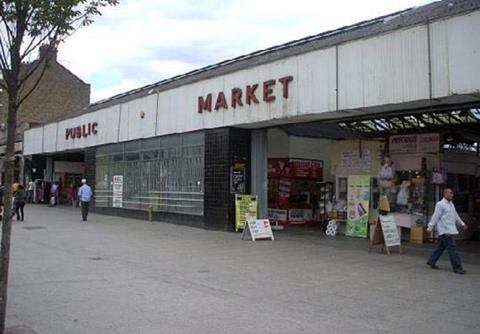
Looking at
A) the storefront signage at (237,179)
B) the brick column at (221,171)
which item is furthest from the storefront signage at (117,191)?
the storefront signage at (237,179)

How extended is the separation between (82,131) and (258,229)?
16169mm

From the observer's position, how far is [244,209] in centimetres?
1817

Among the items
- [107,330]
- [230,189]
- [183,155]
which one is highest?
[183,155]

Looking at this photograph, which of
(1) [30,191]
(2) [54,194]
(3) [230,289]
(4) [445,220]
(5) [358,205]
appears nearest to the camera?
(3) [230,289]

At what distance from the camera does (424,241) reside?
16.4 m

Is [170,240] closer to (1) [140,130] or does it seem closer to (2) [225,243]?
(2) [225,243]

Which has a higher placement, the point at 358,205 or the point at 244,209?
the point at 358,205

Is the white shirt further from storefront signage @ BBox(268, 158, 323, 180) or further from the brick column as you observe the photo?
storefront signage @ BBox(268, 158, 323, 180)

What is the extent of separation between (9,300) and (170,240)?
8318mm

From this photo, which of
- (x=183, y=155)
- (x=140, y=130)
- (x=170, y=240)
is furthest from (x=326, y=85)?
(x=140, y=130)

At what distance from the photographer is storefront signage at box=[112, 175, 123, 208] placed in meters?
25.9

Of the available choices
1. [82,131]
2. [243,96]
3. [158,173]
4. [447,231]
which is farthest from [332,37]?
[82,131]

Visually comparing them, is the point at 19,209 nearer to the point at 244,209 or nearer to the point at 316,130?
the point at 244,209

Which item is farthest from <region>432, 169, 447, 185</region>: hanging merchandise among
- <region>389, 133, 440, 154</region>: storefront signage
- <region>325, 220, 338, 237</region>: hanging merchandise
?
<region>325, 220, 338, 237</region>: hanging merchandise
